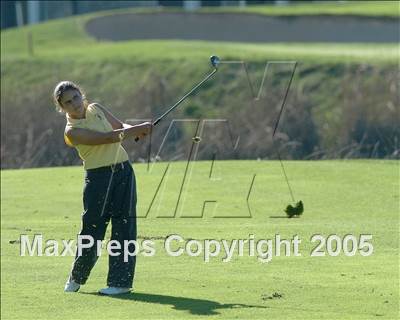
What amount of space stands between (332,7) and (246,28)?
173 inches

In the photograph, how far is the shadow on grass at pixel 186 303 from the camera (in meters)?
10.3

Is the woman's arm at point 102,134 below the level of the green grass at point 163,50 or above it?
below

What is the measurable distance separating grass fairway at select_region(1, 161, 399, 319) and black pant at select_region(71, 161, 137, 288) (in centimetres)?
24

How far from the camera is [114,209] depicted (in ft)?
36.3

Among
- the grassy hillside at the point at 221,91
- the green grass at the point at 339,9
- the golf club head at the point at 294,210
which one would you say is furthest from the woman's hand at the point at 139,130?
the green grass at the point at 339,9

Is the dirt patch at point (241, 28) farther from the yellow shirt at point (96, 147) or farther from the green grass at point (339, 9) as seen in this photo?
the yellow shirt at point (96, 147)

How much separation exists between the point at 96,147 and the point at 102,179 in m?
0.25

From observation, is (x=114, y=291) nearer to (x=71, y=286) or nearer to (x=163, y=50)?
(x=71, y=286)

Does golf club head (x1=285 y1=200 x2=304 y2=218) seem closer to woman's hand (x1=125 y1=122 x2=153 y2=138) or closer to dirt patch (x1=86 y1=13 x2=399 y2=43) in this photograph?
woman's hand (x1=125 y1=122 x2=153 y2=138)

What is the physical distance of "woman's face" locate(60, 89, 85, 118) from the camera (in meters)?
10.7

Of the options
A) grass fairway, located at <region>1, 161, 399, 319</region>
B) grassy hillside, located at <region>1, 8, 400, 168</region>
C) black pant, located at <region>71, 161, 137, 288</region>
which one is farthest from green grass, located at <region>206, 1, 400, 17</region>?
black pant, located at <region>71, 161, 137, 288</region>

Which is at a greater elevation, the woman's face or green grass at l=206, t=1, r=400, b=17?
green grass at l=206, t=1, r=400, b=17

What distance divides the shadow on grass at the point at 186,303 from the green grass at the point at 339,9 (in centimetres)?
4324

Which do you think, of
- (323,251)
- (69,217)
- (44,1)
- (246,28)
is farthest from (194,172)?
(44,1)
